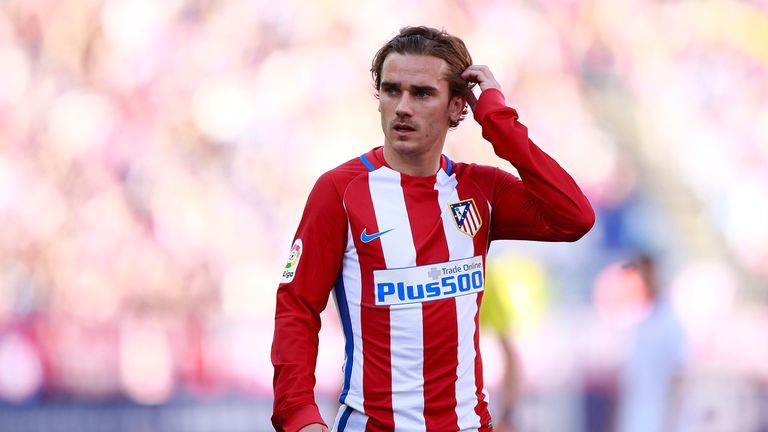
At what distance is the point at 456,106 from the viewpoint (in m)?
3.13

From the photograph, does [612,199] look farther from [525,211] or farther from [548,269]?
[525,211]

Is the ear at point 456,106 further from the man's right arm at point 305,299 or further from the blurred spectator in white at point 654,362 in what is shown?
the blurred spectator in white at point 654,362

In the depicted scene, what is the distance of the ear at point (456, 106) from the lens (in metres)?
3.10

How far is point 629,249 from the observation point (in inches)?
281

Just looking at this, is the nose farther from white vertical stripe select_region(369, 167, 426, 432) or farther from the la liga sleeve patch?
the la liga sleeve patch

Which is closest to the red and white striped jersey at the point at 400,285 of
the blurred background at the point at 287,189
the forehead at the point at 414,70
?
the forehead at the point at 414,70

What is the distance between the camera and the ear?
3.10 metres

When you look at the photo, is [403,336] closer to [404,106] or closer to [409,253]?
[409,253]

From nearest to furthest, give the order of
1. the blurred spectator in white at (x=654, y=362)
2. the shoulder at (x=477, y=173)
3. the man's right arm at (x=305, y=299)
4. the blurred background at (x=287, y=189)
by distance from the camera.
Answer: the man's right arm at (x=305, y=299), the shoulder at (x=477, y=173), the blurred spectator in white at (x=654, y=362), the blurred background at (x=287, y=189)

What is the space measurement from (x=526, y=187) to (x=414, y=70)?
403 millimetres

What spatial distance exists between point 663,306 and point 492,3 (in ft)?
6.99

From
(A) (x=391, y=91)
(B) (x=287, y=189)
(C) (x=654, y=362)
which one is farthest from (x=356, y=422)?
(B) (x=287, y=189)

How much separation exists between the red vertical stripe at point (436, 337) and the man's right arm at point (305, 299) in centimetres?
19

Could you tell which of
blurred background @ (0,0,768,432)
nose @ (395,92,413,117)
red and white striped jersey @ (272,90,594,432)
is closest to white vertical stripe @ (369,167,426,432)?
red and white striped jersey @ (272,90,594,432)
